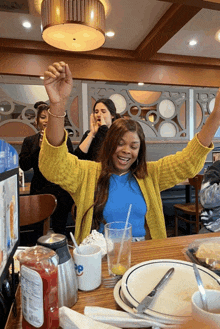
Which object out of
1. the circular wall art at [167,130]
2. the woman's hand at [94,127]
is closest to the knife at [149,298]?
the woman's hand at [94,127]

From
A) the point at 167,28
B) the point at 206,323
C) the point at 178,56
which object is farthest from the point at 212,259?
the point at 178,56

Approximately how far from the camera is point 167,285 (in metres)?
0.67

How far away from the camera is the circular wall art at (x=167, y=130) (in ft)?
14.9

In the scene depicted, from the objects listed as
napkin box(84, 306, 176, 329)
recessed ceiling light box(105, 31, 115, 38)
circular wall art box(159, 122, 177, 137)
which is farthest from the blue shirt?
circular wall art box(159, 122, 177, 137)

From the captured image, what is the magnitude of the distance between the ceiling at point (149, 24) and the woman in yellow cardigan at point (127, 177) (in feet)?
5.17

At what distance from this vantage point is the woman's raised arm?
947mm

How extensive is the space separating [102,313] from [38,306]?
0.52ft

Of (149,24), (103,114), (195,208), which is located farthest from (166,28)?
(195,208)

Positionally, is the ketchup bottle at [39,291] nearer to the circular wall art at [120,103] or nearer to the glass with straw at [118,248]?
the glass with straw at [118,248]

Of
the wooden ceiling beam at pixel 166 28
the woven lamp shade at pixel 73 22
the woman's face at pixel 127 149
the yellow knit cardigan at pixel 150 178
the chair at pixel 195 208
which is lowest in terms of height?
the chair at pixel 195 208

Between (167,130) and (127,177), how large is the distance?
3.43 metres

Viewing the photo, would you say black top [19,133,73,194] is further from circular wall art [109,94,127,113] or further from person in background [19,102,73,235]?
circular wall art [109,94,127,113]

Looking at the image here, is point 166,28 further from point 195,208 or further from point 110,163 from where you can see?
point 110,163

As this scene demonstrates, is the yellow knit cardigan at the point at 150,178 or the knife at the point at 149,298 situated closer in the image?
the knife at the point at 149,298
